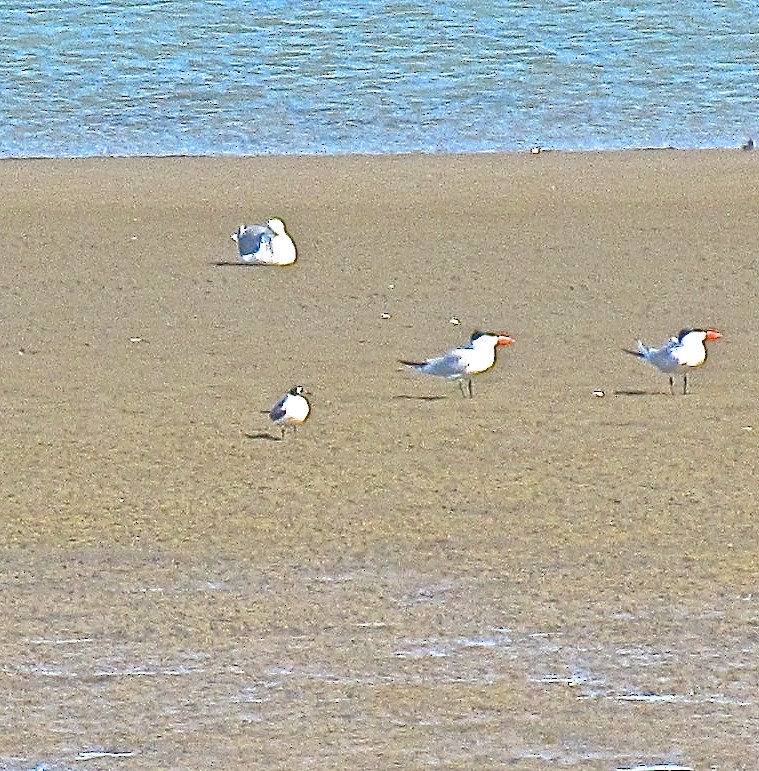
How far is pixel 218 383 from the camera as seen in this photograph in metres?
10.5

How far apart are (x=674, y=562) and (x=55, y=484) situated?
2.51m

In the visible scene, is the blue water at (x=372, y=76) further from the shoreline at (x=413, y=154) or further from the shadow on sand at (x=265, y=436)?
the shadow on sand at (x=265, y=436)

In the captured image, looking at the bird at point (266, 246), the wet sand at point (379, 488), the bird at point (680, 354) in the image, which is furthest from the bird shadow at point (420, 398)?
the bird at point (266, 246)

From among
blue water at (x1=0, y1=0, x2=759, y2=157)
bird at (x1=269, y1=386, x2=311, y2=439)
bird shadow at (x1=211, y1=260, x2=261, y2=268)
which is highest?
bird at (x1=269, y1=386, x2=311, y2=439)

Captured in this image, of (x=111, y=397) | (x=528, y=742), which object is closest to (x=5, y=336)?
(x=111, y=397)

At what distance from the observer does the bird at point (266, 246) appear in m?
13.3

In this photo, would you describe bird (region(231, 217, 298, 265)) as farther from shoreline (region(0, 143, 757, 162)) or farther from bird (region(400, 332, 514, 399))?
shoreline (region(0, 143, 757, 162))

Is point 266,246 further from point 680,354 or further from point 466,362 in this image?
point 680,354

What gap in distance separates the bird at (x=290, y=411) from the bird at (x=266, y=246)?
13.1ft

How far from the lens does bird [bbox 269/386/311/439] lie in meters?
9.17

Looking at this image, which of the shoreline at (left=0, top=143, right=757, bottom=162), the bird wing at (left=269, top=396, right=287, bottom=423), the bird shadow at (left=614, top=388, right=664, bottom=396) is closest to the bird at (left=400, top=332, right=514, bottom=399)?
the bird shadow at (left=614, top=388, right=664, bottom=396)

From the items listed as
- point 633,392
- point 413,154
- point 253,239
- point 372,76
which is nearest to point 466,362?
point 633,392

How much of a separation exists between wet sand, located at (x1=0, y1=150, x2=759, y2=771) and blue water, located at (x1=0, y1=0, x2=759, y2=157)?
3.34 meters

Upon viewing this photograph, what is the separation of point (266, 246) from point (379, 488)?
5.13 meters
